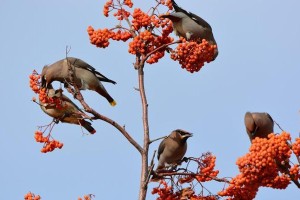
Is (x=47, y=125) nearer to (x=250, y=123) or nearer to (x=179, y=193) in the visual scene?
(x=179, y=193)

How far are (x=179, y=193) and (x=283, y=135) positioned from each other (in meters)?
1.36

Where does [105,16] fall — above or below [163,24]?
above

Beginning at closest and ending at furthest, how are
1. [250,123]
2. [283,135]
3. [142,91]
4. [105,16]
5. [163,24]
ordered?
[283,135] → [142,91] → [163,24] → [105,16] → [250,123]

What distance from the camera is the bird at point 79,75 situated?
6.33m

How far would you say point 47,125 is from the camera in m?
5.23

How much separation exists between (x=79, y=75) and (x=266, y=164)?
11.8 feet

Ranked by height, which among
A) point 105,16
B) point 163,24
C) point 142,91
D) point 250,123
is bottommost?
point 142,91

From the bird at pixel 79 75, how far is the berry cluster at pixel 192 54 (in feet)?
4.31

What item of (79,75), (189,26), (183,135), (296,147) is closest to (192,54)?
(296,147)

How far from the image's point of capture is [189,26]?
7496 millimetres

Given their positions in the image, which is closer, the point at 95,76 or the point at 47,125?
the point at 47,125

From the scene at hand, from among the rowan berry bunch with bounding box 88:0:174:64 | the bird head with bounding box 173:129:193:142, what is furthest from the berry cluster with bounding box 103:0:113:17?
the bird head with bounding box 173:129:193:142

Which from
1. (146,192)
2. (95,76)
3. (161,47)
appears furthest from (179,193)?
(95,76)

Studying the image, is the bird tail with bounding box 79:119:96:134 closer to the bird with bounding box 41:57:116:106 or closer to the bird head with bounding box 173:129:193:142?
the bird with bounding box 41:57:116:106
